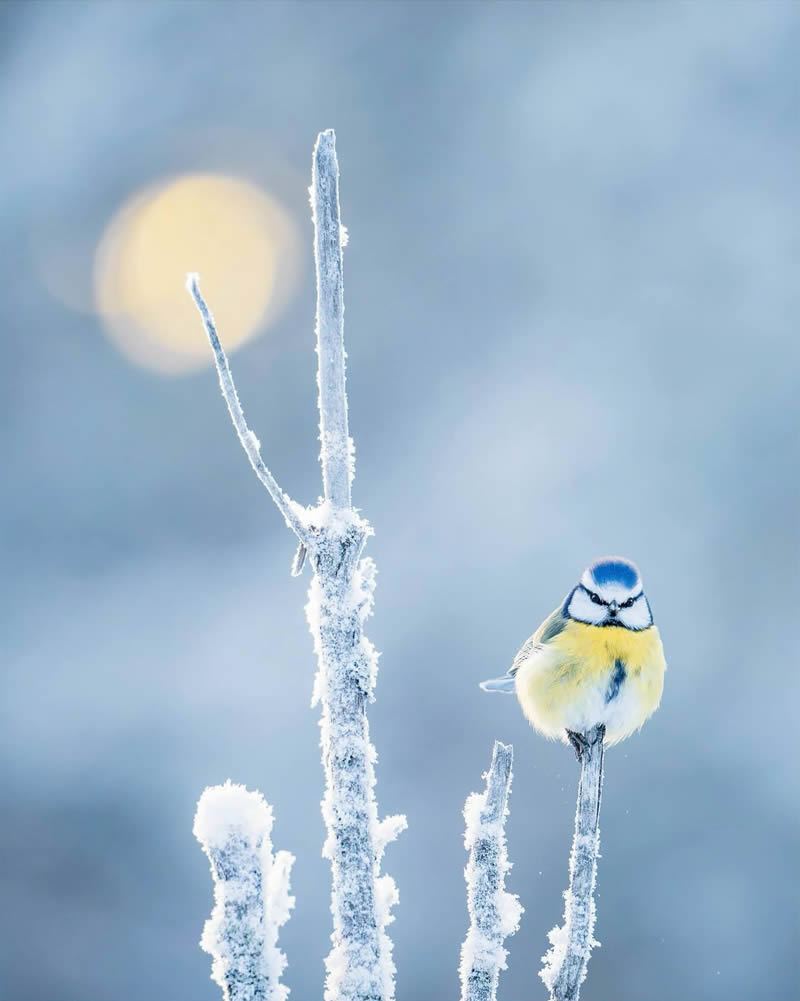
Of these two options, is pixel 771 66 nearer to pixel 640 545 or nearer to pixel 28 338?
pixel 640 545

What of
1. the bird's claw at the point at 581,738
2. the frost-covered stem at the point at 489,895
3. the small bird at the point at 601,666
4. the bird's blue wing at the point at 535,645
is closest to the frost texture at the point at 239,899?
the frost-covered stem at the point at 489,895

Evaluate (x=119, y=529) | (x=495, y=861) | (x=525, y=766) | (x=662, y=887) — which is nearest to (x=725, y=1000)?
(x=662, y=887)

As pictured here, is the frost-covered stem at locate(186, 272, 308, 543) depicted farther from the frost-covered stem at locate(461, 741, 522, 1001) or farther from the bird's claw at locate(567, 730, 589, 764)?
the bird's claw at locate(567, 730, 589, 764)

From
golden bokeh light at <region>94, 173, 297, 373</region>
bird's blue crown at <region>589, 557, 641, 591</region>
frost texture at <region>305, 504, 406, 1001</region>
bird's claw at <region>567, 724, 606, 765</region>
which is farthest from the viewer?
golden bokeh light at <region>94, 173, 297, 373</region>

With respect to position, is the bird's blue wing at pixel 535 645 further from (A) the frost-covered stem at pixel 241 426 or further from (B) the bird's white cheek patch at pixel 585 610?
(A) the frost-covered stem at pixel 241 426

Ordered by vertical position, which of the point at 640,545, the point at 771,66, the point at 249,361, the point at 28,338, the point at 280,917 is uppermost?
the point at 771,66

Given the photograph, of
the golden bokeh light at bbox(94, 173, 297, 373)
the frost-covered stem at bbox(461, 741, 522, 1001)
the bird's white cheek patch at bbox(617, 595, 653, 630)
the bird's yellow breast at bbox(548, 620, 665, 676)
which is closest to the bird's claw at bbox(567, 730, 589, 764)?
the bird's yellow breast at bbox(548, 620, 665, 676)
